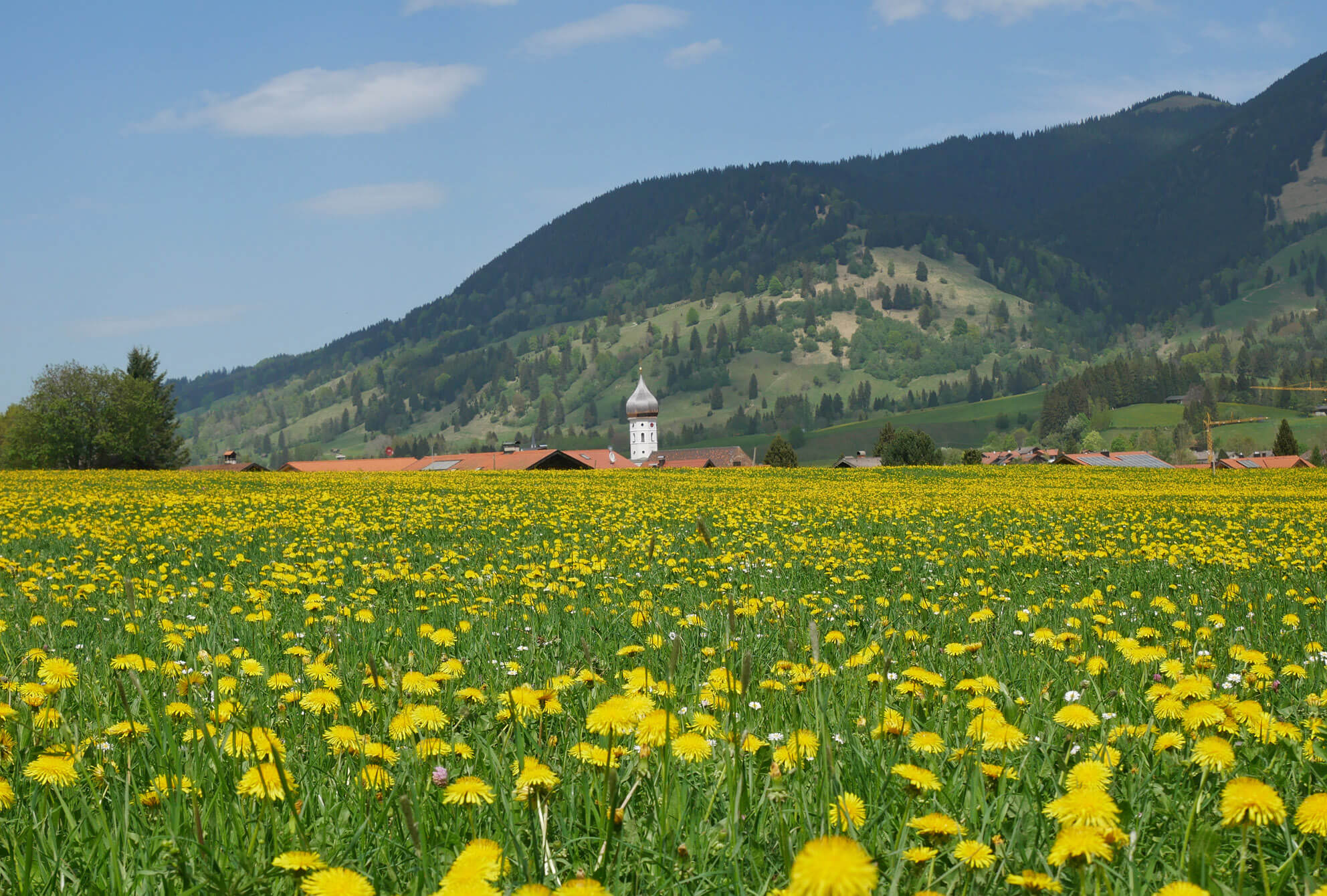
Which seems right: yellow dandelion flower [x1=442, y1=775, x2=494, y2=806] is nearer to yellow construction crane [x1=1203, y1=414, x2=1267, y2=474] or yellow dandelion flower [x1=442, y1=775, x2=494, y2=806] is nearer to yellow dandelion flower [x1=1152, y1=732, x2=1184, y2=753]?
yellow dandelion flower [x1=1152, y1=732, x2=1184, y2=753]

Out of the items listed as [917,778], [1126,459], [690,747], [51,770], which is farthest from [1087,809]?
[1126,459]

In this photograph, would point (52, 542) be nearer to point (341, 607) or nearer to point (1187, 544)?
point (341, 607)

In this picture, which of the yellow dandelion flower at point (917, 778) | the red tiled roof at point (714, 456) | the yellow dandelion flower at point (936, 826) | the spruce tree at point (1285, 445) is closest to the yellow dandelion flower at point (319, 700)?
the yellow dandelion flower at point (917, 778)

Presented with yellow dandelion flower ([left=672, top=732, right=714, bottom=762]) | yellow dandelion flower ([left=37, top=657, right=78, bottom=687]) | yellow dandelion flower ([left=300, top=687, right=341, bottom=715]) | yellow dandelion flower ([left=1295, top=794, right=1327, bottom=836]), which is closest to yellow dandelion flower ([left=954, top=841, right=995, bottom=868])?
yellow dandelion flower ([left=1295, top=794, right=1327, bottom=836])

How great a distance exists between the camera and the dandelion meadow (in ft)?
6.73

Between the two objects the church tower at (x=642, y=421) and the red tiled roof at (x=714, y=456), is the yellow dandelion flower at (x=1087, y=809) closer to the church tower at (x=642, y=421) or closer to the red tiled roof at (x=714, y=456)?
the red tiled roof at (x=714, y=456)

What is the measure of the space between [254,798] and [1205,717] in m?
2.70

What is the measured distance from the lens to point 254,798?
96.0 inches

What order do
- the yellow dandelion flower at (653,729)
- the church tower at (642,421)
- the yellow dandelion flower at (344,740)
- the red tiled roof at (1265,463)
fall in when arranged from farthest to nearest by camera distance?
the church tower at (642,421) < the red tiled roof at (1265,463) < the yellow dandelion flower at (344,740) < the yellow dandelion flower at (653,729)

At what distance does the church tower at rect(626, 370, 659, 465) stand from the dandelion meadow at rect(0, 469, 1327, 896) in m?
169

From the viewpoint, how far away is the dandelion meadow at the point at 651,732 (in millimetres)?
2053

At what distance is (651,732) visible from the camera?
2.41 meters

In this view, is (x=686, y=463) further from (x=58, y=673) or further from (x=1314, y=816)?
(x=1314, y=816)

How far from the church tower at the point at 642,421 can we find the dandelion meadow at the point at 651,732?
555 feet
